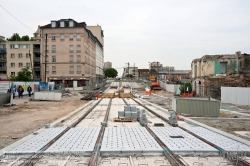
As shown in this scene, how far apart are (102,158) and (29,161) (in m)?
2.02

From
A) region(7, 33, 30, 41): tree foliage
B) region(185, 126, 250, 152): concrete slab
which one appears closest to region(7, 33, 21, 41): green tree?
region(7, 33, 30, 41): tree foliage

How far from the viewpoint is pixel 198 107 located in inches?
685

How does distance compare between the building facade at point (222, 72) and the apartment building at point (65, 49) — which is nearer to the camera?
the building facade at point (222, 72)

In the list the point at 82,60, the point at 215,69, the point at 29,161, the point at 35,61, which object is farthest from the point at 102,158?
the point at 35,61

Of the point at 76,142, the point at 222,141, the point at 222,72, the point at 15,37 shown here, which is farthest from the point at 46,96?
the point at 15,37

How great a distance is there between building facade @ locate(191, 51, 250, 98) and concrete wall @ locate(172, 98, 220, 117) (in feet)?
57.5

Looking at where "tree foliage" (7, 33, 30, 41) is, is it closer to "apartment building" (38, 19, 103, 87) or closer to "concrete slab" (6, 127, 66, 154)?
"apartment building" (38, 19, 103, 87)

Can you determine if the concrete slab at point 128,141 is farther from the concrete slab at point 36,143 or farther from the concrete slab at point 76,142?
the concrete slab at point 36,143

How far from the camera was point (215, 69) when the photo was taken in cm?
3825

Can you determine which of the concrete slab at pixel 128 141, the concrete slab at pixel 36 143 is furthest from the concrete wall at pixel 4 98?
the concrete slab at pixel 128 141

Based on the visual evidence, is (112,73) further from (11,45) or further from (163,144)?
(163,144)

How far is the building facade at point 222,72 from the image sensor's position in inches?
1388

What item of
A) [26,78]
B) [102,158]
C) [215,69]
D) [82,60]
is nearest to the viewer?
[102,158]

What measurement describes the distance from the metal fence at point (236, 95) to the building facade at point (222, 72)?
4675mm
